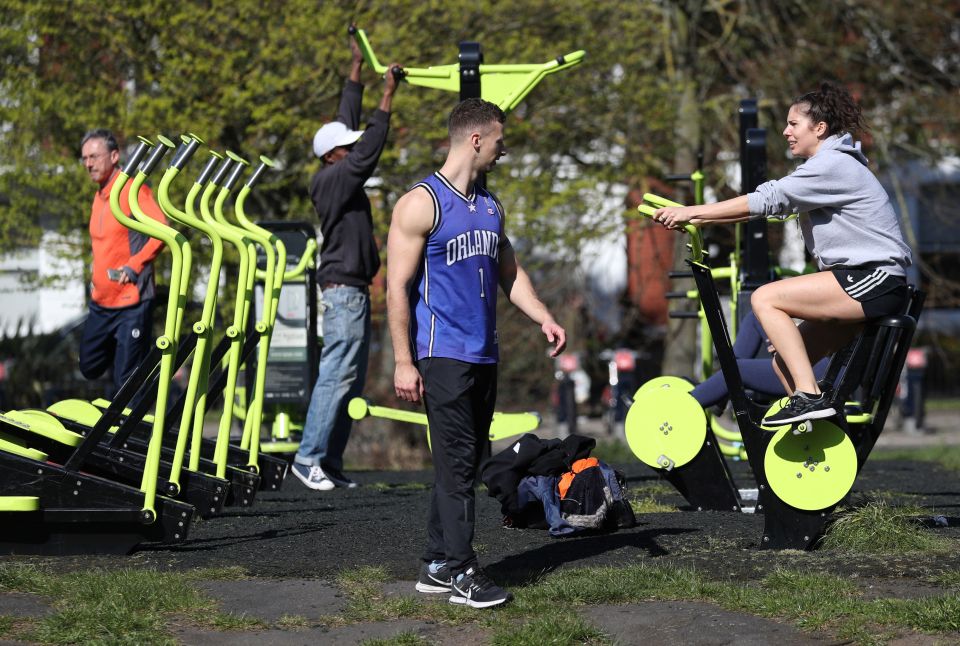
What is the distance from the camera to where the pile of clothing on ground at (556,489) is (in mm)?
6195

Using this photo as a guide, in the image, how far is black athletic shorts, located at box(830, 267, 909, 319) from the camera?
5.57 m

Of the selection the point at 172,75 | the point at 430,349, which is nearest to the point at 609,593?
the point at 430,349

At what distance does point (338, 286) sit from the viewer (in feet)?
27.2

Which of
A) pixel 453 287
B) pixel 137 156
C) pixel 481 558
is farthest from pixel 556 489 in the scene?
pixel 137 156

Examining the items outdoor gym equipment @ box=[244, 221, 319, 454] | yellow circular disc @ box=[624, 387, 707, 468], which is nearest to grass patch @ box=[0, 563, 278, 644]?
yellow circular disc @ box=[624, 387, 707, 468]

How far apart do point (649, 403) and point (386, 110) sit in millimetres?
2311

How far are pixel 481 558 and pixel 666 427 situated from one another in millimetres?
1510

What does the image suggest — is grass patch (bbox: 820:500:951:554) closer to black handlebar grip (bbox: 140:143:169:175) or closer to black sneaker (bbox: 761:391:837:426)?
black sneaker (bbox: 761:391:837:426)

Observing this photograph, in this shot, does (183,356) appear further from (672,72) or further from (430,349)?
(672,72)

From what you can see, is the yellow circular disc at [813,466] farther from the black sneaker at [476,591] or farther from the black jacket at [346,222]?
the black jacket at [346,222]

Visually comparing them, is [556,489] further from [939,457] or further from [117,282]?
[939,457]

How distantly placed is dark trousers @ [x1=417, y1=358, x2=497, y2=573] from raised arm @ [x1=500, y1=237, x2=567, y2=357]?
1.25 feet

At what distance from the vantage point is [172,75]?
13023mm

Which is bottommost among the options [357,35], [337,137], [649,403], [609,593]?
[609,593]
